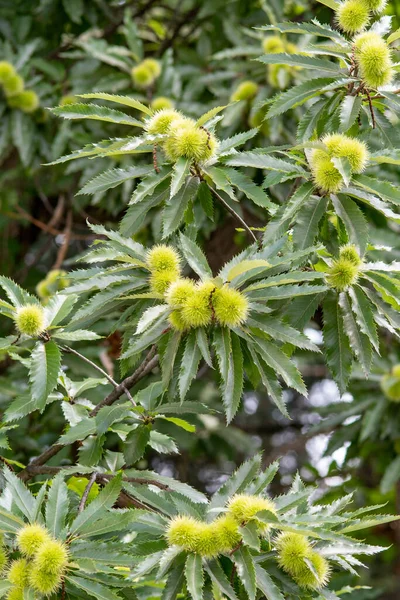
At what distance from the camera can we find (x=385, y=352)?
346cm

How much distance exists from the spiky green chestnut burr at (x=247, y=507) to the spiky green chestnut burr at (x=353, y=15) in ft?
3.01

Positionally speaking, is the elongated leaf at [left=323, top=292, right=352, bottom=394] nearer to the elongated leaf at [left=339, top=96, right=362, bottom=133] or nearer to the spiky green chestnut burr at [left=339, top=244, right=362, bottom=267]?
the spiky green chestnut burr at [left=339, top=244, right=362, bottom=267]

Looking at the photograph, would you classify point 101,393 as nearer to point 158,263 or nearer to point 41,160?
point 41,160

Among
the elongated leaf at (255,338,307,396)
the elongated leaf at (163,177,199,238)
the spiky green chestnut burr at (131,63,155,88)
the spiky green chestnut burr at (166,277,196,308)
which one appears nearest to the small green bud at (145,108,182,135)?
the elongated leaf at (163,177,199,238)

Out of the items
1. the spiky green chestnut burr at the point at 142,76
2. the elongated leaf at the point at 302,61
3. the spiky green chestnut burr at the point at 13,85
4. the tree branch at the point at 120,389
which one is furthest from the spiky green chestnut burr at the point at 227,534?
the spiky green chestnut burr at the point at 13,85

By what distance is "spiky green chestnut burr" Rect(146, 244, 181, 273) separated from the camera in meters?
1.52

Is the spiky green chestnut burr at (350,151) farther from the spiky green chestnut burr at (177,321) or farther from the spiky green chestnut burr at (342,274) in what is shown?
the spiky green chestnut burr at (177,321)

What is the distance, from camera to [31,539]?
1.33 meters

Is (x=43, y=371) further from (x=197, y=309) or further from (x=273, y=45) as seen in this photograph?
(x=273, y=45)

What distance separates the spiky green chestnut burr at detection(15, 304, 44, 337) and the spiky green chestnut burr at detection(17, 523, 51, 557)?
0.39 metres

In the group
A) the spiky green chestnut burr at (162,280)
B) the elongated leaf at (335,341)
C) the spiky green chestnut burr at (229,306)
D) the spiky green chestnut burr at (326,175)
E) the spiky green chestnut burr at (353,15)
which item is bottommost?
the spiky green chestnut burr at (229,306)

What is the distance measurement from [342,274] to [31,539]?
70cm

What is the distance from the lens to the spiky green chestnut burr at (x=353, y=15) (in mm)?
1671

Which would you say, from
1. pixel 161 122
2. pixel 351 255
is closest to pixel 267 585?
pixel 351 255
